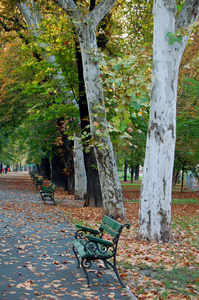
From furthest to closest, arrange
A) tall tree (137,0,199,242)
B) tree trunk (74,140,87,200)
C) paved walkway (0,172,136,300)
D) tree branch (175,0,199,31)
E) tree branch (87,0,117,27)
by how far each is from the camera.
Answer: tree trunk (74,140,87,200), tree branch (87,0,117,27), tree branch (175,0,199,31), tall tree (137,0,199,242), paved walkway (0,172,136,300)

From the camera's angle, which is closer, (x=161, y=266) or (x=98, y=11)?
(x=161, y=266)

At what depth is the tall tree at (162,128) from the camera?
8.00m

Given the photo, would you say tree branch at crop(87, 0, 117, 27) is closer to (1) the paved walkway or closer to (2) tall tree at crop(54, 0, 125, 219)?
(2) tall tree at crop(54, 0, 125, 219)

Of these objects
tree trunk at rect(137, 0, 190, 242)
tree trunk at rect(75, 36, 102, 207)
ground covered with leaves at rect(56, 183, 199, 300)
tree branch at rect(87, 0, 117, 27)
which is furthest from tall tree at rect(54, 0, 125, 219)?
tree trunk at rect(75, 36, 102, 207)

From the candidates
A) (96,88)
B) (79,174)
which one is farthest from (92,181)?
(96,88)

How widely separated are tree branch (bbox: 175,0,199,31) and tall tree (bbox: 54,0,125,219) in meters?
2.64

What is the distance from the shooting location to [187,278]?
5.56 meters

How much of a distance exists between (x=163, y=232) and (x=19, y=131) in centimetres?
2631

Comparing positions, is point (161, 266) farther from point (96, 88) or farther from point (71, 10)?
point (71, 10)

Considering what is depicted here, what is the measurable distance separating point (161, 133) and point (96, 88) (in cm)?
339

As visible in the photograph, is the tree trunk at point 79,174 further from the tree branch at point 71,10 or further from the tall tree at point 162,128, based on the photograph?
the tall tree at point 162,128

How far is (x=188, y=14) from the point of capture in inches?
324

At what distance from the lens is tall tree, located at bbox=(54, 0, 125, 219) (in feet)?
33.4

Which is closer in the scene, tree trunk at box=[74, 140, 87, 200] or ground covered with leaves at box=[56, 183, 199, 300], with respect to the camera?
ground covered with leaves at box=[56, 183, 199, 300]
